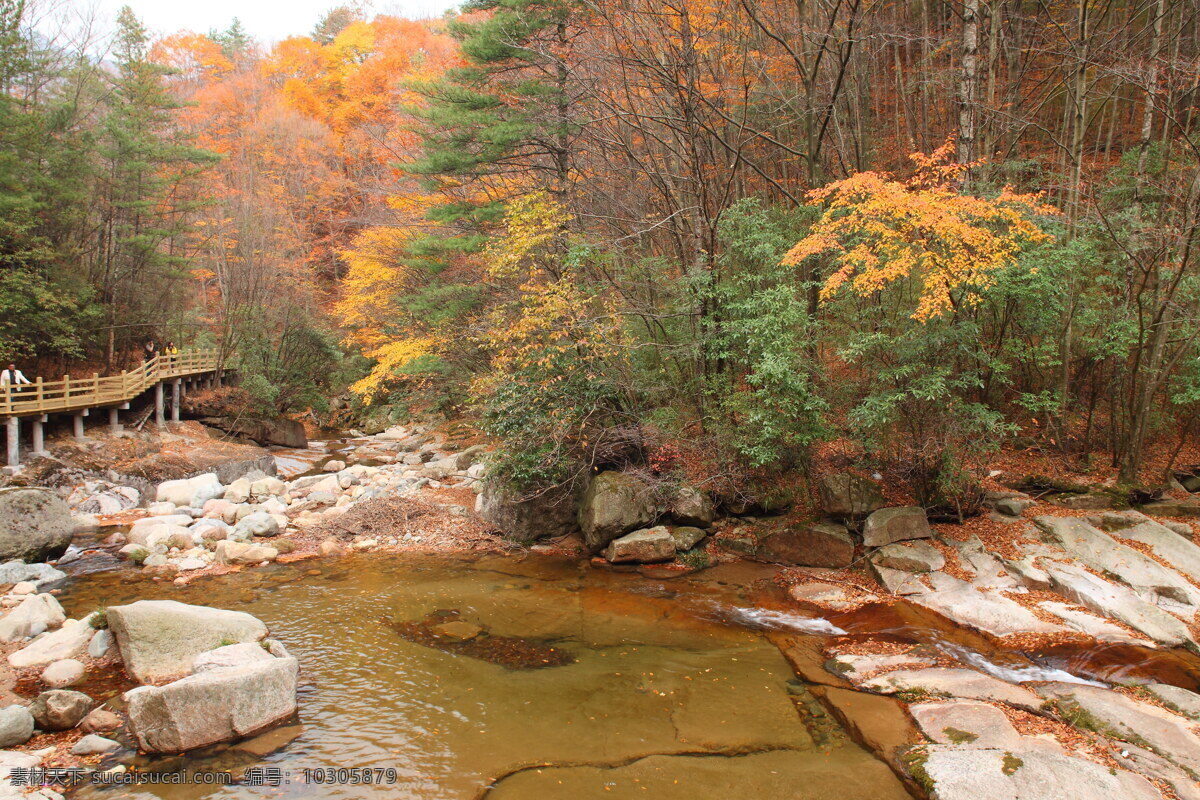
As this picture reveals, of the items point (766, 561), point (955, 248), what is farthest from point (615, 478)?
point (955, 248)

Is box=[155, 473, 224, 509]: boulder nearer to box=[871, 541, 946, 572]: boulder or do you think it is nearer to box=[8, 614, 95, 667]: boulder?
box=[8, 614, 95, 667]: boulder

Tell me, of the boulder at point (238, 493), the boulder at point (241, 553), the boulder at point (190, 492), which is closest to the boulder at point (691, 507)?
the boulder at point (241, 553)

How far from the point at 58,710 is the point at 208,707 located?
1457mm

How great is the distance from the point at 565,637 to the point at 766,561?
405 cm

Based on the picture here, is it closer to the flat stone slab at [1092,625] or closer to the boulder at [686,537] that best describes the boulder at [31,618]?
the boulder at [686,537]

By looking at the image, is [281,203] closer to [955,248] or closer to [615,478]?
[615,478]

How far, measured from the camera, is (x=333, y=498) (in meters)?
13.9

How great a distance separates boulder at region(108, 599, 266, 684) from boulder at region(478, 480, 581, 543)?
5.15m

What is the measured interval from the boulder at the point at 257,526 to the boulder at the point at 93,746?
247 inches

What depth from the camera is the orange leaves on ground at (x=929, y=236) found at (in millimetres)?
7992

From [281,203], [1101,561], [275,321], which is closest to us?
[1101,561]

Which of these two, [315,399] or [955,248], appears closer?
[955,248]

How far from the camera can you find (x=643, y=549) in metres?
10.3

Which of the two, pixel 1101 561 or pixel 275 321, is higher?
pixel 275 321
